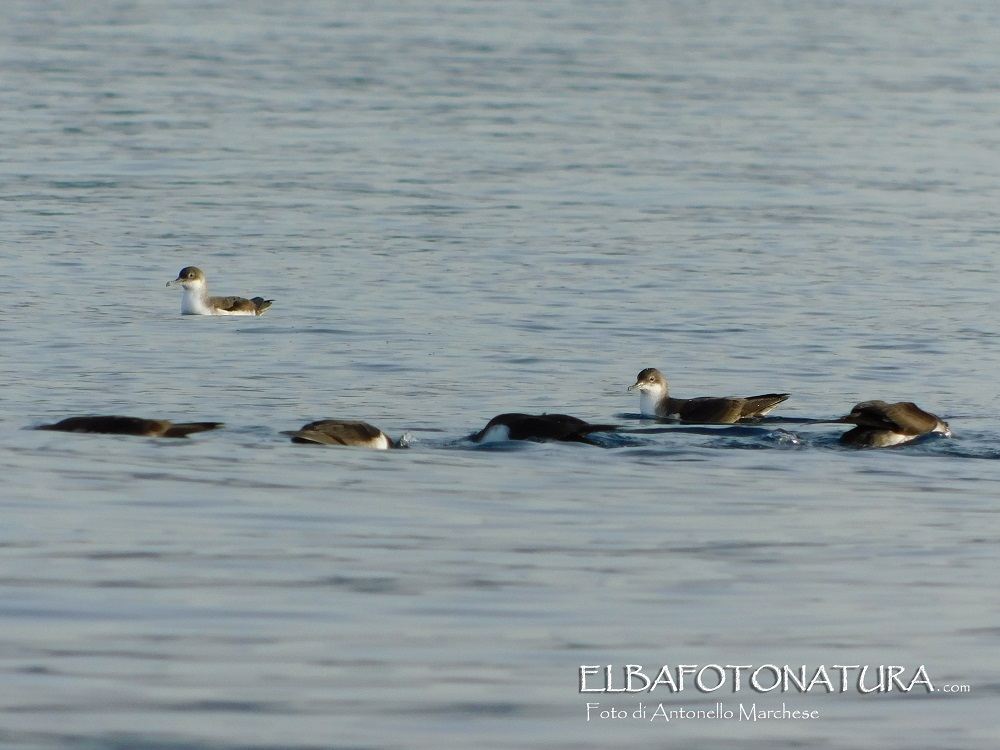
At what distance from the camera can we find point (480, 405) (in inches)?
578

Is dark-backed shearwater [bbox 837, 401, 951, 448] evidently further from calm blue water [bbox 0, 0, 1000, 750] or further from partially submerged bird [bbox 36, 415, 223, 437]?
partially submerged bird [bbox 36, 415, 223, 437]

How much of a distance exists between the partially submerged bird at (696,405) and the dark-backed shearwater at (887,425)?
34.9 inches

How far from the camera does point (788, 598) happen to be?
8.95 meters

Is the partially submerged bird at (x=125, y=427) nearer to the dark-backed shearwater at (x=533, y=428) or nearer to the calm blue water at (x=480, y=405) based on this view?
the calm blue water at (x=480, y=405)

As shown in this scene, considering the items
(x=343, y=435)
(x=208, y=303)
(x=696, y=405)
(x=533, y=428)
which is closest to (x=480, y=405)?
(x=696, y=405)

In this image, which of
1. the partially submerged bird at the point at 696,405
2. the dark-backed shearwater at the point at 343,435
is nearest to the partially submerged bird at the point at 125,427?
the dark-backed shearwater at the point at 343,435

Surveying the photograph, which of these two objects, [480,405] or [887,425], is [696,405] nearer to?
[887,425]

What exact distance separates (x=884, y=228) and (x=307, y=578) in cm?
1741

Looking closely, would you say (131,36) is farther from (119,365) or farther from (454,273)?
(119,365)

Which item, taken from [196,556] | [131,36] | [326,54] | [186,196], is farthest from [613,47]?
[196,556]

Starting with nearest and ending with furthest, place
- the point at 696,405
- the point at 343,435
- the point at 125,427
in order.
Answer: the point at 343,435, the point at 125,427, the point at 696,405

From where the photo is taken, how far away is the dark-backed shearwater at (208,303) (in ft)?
62.2

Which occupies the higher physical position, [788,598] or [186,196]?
[186,196]

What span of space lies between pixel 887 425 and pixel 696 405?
62.7 inches
